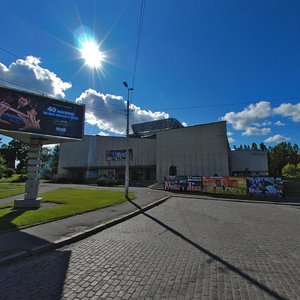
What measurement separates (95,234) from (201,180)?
22.4 meters

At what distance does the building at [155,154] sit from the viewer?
4925 centimetres

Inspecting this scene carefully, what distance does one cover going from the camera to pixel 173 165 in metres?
53.0

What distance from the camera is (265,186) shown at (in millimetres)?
24438

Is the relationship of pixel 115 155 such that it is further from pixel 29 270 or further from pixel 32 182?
pixel 29 270

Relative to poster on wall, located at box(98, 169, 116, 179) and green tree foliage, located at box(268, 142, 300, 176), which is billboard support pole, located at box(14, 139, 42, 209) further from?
green tree foliage, located at box(268, 142, 300, 176)

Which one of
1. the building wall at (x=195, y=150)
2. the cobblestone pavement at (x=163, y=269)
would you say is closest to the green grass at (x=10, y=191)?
the cobblestone pavement at (x=163, y=269)

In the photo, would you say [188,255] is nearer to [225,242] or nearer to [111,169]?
[225,242]

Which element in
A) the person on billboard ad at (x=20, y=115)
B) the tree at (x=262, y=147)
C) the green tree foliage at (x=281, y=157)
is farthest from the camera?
the tree at (x=262, y=147)

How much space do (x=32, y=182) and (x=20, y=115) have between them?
4.13 m

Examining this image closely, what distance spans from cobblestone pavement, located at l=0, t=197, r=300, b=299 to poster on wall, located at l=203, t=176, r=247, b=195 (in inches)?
741

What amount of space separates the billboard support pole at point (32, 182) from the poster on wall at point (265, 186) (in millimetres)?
20381

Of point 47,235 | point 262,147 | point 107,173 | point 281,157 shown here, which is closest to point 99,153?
point 107,173

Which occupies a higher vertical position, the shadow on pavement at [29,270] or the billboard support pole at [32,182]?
the billboard support pole at [32,182]

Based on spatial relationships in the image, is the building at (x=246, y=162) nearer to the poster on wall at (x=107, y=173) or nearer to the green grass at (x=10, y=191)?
the poster on wall at (x=107, y=173)
